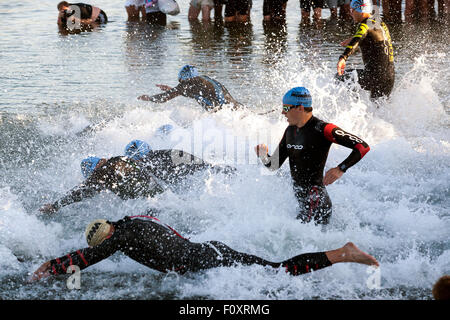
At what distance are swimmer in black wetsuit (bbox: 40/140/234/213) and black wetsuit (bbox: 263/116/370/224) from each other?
4.89 feet

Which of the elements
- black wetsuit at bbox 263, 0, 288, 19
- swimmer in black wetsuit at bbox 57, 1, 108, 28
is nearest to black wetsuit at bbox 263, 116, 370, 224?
black wetsuit at bbox 263, 0, 288, 19

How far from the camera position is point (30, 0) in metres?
25.0

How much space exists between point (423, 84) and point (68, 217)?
704 centimetres

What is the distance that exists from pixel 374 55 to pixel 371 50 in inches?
3.7

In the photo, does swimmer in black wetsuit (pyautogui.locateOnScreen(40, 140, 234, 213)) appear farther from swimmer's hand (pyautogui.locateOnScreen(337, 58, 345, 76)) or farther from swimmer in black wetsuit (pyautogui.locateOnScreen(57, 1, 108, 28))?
swimmer in black wetsuit (pyautogui.locateOnScreen(57, 1, 108, 28))

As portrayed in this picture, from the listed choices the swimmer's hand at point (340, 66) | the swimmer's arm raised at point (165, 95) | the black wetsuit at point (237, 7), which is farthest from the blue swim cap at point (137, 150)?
the black wetsuit at point (237, 7)

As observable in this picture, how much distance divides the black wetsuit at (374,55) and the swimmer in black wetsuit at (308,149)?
332 centimetres

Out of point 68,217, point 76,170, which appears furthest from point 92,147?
point 68,217

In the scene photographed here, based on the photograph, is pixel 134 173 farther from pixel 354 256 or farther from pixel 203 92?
pixel 203 92

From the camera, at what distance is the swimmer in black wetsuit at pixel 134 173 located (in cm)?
625

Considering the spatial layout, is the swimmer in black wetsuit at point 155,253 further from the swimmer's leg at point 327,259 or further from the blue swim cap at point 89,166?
the blue swim cap at point 89,166

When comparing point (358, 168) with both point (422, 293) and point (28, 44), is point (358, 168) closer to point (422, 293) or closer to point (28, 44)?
point (422, 293)

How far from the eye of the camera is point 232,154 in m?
8.81
